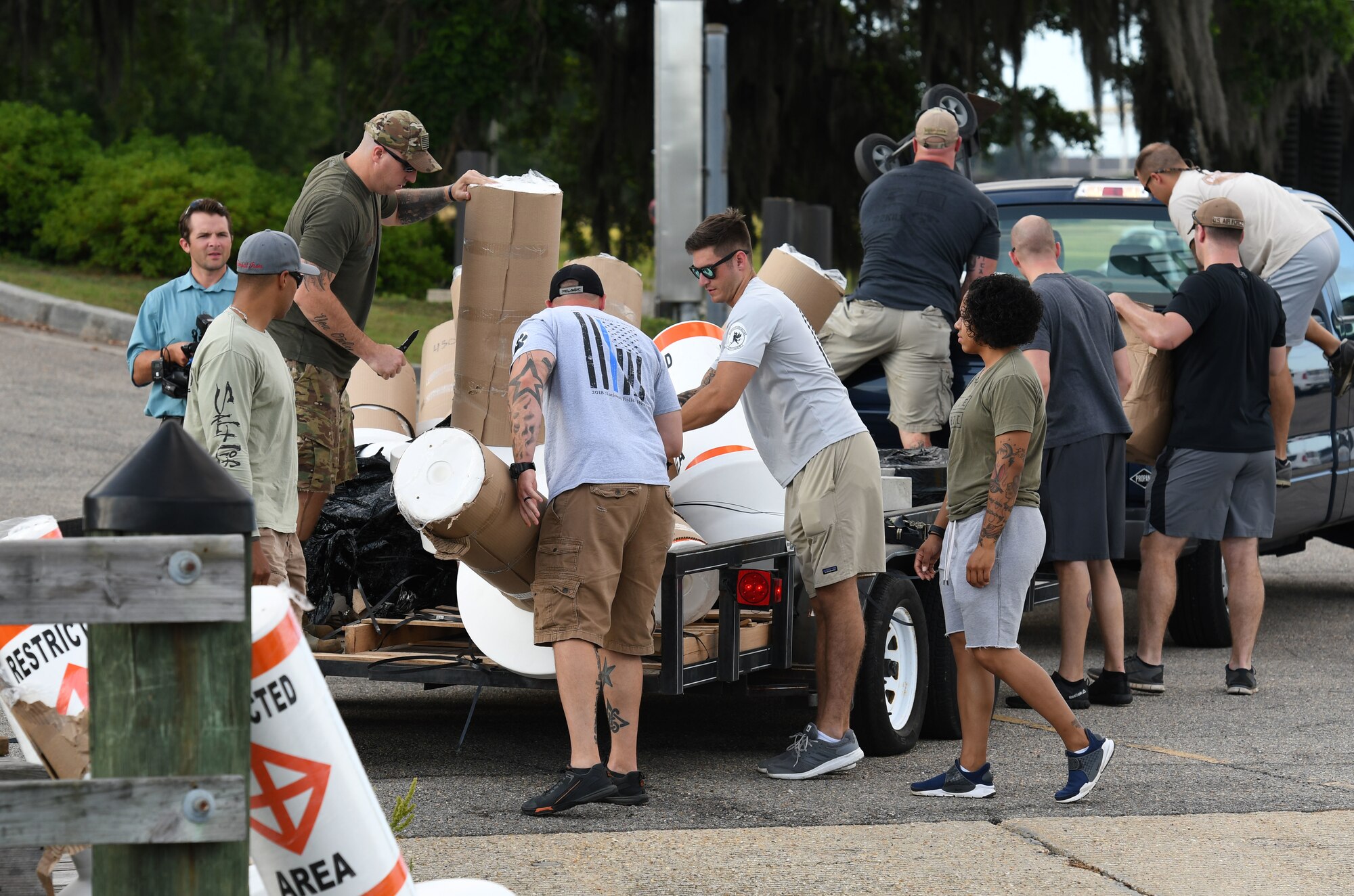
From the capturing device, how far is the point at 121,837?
2484 millimetres

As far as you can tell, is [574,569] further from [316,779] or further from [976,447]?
[316,779]

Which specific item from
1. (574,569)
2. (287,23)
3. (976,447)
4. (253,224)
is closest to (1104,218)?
(976,447)

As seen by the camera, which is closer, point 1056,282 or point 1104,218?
point 1056,282

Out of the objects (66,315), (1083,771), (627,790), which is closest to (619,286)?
(627,790)

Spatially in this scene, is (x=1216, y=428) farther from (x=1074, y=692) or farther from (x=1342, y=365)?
(x=1342, y=365)

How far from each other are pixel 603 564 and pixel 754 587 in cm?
68

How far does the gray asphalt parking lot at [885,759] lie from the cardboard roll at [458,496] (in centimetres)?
84

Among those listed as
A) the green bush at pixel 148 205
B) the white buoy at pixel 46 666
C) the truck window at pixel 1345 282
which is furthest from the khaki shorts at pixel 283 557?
the green bush at pixel 148 205

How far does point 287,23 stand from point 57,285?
14.7 feet

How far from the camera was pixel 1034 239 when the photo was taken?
7.18m

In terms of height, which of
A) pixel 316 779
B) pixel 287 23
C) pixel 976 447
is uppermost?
pixel 287 23

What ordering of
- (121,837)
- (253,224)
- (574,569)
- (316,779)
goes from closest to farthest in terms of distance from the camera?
1. (121,837)
2. (316,779)
3. (574,569)
4. (253,224)

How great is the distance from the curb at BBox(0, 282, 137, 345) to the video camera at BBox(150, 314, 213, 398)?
9.71 metres

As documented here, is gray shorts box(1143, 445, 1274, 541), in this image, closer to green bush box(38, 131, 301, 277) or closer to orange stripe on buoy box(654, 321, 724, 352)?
orange stripe on buoy box(654, 321, 724, 352)
